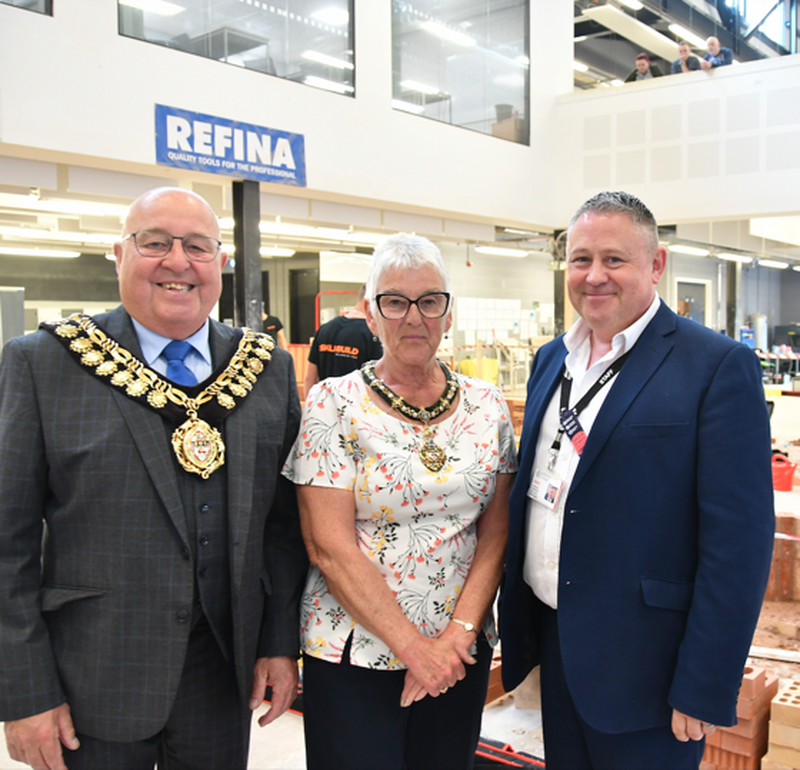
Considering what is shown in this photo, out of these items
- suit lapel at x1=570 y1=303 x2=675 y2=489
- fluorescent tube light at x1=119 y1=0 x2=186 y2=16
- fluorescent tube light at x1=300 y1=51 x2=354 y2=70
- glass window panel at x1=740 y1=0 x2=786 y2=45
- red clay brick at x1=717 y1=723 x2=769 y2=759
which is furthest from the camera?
glass window panel at x1=740 y1=0 x2=786 y2=45

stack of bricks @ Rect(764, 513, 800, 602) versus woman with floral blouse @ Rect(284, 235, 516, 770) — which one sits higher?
woman with floral blouse @ Rect(284, 235, 516, 770)

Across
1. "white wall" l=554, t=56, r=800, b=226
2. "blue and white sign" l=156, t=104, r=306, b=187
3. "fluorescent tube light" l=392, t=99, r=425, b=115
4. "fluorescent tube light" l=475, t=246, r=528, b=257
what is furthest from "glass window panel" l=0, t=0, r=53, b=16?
"fluorescent tube light" l=475, t=246, r=528, b=257

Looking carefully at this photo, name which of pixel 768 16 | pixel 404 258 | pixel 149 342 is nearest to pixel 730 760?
pixel 404 258

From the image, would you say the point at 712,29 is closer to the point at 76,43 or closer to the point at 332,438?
the point at 76,43

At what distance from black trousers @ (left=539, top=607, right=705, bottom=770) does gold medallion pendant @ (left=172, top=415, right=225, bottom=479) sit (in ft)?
3.12

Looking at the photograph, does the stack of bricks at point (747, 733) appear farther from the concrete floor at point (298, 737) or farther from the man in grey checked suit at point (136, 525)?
the man in grey checked suit at point (136, 525)

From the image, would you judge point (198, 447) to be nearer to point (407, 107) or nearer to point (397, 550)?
point (397, 550)

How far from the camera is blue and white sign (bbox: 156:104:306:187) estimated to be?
6.45 m

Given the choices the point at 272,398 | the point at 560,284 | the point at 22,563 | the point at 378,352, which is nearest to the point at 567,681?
the point at 272,398

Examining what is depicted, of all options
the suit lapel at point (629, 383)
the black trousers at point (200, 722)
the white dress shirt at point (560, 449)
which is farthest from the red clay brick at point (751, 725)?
the black trousers at point (200, 722)

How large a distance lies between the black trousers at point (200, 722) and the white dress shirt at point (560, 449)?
81cm

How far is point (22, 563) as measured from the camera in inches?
59.9

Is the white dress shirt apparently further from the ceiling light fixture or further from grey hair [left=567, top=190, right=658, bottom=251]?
the ceiling light fixture

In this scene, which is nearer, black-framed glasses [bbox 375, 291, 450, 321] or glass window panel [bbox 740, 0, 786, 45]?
black-framed glasses [bbox 375, 291, 450, 321]
